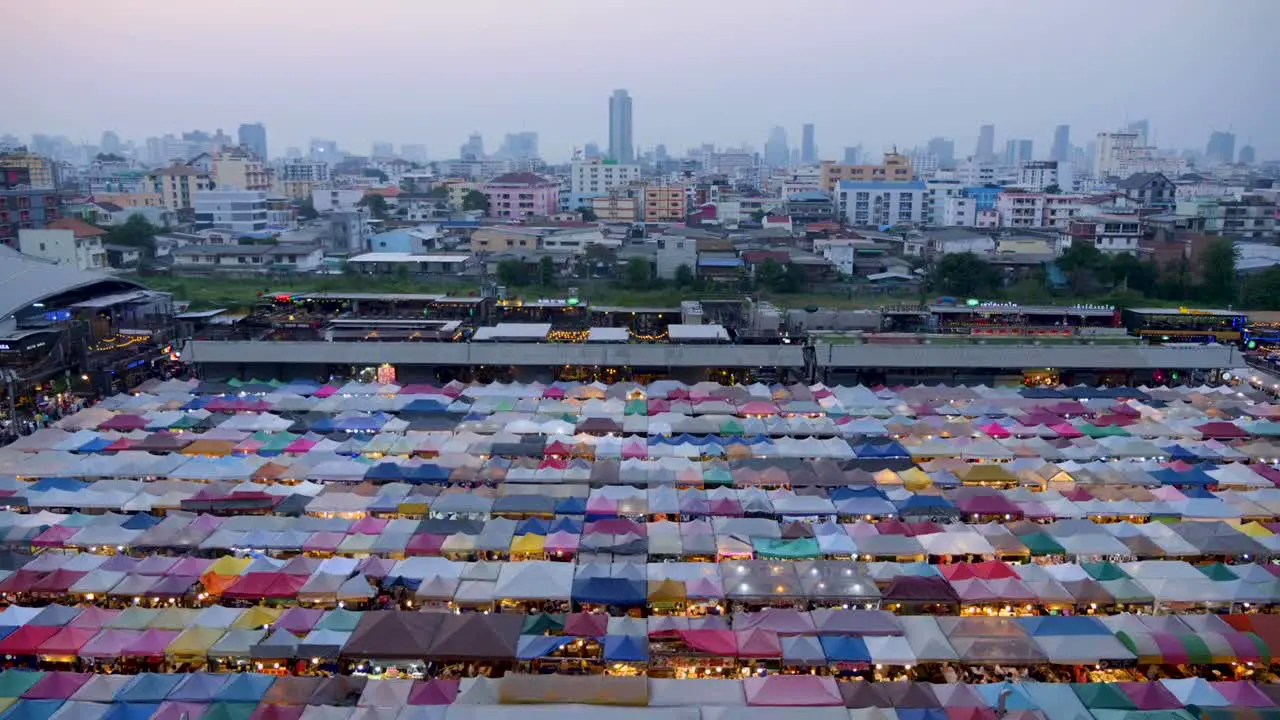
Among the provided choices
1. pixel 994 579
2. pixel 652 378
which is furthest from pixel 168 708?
pixel 652 378

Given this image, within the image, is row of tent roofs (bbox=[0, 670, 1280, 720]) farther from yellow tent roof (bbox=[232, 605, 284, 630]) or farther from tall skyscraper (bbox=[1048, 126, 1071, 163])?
tall skyscraper (bbox=[1048, 126, 1071, 163])

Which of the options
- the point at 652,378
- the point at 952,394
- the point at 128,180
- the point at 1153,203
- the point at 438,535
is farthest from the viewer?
the point at 128,180

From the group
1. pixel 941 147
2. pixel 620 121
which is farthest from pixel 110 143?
pixel 941 147

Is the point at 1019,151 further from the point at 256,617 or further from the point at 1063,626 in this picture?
the point at 256,617

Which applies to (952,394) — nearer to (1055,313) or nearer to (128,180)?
(1055,313)

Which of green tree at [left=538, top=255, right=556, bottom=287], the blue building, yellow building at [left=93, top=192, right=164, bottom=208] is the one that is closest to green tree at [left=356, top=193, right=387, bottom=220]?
yellow building at [left=93, top=192, right=164, bottom=208]

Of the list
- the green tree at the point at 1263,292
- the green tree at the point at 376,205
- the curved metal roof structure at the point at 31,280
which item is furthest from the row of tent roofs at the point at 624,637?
the green tree at the point at 376,205
